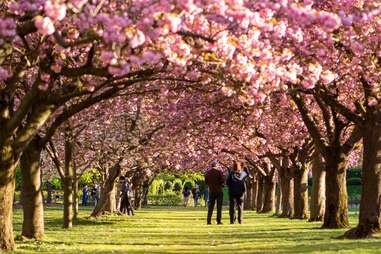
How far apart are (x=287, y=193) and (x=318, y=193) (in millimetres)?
8033

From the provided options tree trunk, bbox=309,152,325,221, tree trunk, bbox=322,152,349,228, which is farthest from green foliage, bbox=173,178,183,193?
tree trunk, bbox=322,152,349,228

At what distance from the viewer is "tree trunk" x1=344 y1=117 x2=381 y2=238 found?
19.7 meters

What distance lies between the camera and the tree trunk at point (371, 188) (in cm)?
1969

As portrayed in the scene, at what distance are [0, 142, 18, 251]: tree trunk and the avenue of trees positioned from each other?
0.02 m

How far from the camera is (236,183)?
90.7 ft

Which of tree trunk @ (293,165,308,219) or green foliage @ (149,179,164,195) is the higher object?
green foliage @ (149,179,164,195)

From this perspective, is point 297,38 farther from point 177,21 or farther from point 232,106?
point 232,106

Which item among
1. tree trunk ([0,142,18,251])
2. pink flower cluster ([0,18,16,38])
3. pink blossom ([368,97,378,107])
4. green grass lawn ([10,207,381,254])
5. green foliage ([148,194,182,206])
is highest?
pink blossom ([368,97,378,107])

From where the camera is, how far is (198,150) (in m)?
46.0

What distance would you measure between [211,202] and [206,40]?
51.9 feet

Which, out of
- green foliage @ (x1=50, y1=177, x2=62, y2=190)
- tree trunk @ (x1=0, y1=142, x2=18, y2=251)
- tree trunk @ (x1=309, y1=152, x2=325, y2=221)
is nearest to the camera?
tree trunk @ (x1=0, y1=142, x2=18, y2=251)

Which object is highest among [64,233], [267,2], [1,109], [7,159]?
[267,2]

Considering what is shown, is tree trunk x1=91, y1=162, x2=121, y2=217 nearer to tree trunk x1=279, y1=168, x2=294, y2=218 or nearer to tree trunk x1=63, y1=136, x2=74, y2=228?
tree trunk x1=63, y1=136, x2=74, y2=228

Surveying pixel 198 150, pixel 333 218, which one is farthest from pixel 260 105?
pixel 198 150
